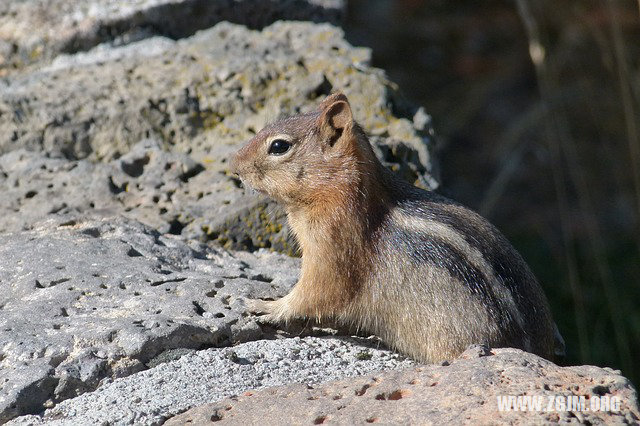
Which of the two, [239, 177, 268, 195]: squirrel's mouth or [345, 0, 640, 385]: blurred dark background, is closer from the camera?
[239, 177, 268, 195]: squirrel's mouth

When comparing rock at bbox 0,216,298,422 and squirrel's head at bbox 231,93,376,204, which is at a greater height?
squirrel's head at bbox 231,93,376,204

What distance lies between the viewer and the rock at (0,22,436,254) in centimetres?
460

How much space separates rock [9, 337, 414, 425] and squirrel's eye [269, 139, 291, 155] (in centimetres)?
95

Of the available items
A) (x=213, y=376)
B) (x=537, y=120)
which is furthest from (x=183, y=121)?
(x=537, y=120)

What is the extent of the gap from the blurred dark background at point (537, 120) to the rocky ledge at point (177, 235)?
3.24 m

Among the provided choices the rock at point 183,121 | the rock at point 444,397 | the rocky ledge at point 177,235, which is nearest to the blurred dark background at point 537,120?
the rock at point 183,121

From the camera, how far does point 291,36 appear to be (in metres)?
5.75

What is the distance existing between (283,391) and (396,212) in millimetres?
1254

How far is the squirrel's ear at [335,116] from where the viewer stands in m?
4.19

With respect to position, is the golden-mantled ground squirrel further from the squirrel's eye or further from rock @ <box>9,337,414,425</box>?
rock @ <box>9,337,414,425</box>

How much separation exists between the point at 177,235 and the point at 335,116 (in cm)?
98

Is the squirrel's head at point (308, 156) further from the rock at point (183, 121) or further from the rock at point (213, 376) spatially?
the rock at point (213, 376)

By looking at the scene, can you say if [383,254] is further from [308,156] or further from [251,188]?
[251,188]

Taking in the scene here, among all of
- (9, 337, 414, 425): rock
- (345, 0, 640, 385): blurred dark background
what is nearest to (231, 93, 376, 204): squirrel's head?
(9, 337, 414, 425): rock
